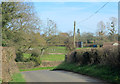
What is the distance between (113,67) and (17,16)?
1440 cm

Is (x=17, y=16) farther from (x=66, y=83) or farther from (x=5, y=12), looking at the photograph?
(x=66, y=83)

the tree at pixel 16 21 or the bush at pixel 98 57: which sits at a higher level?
the tree at pixel 16 21

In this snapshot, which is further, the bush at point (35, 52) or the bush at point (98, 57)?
the bush at point (35, 52)

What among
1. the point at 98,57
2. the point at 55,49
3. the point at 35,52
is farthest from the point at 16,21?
the point at 55,49

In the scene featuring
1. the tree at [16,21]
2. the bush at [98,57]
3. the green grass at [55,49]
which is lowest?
the green grass at [55,49]

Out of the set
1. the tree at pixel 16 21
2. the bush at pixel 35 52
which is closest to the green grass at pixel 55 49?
the bush at pixel 35 52

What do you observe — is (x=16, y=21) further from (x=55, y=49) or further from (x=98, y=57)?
(x=55, y=49)

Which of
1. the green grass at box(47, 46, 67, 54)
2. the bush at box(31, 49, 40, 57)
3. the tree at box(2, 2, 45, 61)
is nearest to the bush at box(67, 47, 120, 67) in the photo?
the tree at box(2, 2, 45, 61)

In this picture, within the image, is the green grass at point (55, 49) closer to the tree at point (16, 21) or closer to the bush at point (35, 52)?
the bush at point (35, 52)

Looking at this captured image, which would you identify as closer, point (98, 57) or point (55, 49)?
point (98, 57)

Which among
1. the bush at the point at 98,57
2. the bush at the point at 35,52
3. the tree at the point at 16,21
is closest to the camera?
the bush at the point at 98,57

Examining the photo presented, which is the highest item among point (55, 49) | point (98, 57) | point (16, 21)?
point (16, 21)

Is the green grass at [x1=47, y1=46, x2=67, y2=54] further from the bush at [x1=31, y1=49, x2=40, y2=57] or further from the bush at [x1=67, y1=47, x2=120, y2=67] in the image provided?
the bush at [x1=67, y1=47, x2=120, y2=67]

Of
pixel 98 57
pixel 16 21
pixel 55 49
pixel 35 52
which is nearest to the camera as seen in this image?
pixel 98 57
